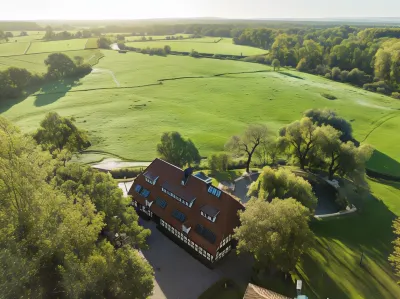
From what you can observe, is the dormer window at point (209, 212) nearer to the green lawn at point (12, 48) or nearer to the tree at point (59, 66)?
the tree at point (59, 66)

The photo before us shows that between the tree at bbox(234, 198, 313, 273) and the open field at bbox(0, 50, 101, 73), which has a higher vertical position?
the tree at bbox(234, 198, 313, 273)

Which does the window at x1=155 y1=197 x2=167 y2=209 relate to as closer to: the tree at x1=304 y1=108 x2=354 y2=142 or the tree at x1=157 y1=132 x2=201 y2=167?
the tree at x1=157 y1=132 x2=201 y2=167

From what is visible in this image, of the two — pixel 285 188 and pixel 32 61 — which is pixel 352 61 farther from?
pixel 32 61

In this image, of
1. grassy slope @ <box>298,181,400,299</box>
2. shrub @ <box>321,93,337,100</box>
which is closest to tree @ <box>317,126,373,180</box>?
grassy slope @ <box>298,181,400,299</box>

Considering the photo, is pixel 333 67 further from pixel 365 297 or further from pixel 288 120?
pixel 365 297

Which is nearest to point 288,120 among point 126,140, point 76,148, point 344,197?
point 344,197

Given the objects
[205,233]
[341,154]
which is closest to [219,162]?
[341,154]
